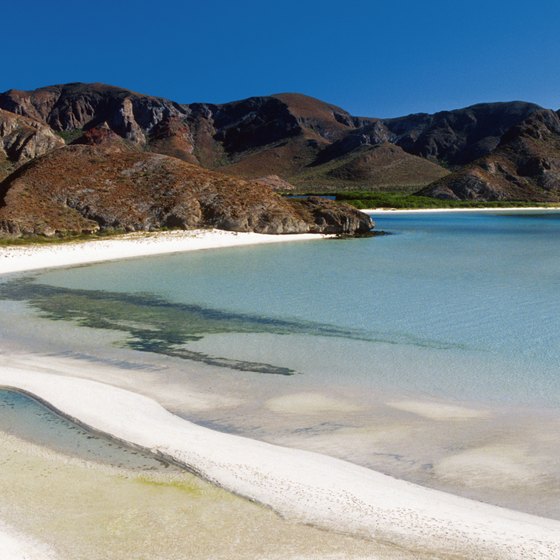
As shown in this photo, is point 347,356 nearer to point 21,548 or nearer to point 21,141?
point 21,548

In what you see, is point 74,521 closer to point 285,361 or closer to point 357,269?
point 285,361

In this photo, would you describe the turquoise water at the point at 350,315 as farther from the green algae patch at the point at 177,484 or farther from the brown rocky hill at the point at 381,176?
the brown rocky hill at the point at 381,176

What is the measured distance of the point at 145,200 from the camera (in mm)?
47281

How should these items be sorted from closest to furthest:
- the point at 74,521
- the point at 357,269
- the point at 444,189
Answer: the point at 74,521, the point at 357,269, the point at 444,189

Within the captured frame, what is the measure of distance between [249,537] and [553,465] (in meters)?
3.34

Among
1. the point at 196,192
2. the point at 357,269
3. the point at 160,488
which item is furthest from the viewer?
the point at 196,192

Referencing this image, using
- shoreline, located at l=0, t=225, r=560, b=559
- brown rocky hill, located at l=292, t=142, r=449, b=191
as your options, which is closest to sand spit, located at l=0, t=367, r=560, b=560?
shoreline, located at l=0, t=225, r=560, b=559

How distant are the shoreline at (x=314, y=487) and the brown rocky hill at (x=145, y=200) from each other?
112ft

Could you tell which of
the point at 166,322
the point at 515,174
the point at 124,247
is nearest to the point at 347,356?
the point at 166,322

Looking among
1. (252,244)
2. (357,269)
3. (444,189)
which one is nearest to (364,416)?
(357,269)

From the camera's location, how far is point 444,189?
133 m

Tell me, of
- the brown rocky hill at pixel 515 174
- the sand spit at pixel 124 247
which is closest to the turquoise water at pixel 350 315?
the sand spit at pixel 124 247

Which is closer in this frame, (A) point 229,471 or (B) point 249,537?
(B) point 249,537

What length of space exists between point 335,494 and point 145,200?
4347cm
